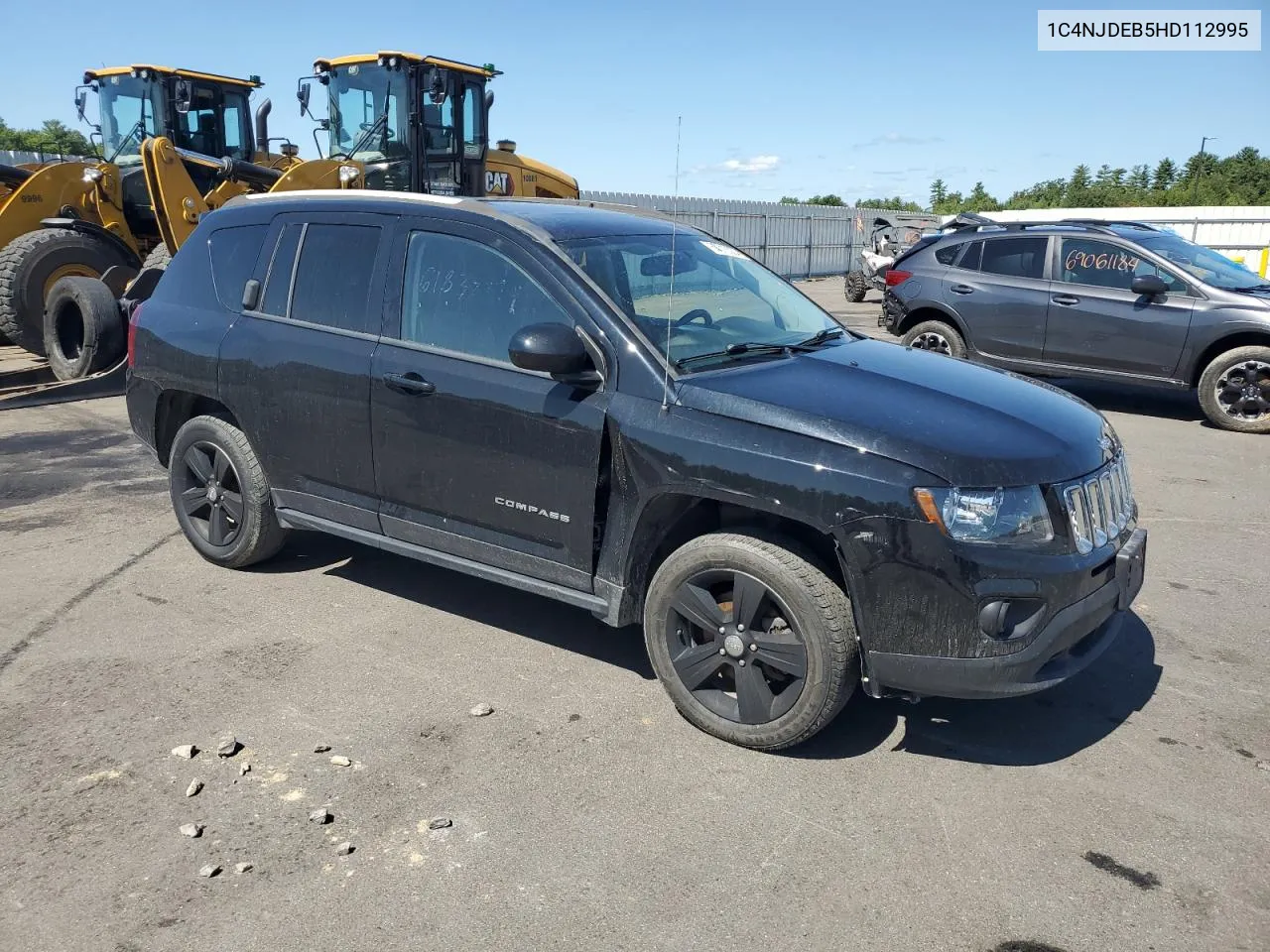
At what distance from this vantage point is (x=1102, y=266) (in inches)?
384

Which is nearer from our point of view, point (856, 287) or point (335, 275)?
point (335, 275)

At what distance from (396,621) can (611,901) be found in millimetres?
2276

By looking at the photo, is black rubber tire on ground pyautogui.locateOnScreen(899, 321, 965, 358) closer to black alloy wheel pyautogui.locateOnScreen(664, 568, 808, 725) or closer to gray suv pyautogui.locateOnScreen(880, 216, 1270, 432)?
gray suv pyautogui.locateOnScreen(880, 216, 1270, 432)

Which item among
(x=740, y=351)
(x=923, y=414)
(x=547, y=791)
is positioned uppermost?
(x=740, y=351)

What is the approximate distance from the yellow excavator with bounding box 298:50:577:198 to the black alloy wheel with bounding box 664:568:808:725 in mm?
10515

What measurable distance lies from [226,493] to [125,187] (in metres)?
8.66

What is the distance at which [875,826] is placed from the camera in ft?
10.8

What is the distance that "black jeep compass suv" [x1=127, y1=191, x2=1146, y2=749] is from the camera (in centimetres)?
338

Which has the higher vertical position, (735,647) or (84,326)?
(84,326)

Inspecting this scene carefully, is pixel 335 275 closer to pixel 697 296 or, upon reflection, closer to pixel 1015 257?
pixel 697 296

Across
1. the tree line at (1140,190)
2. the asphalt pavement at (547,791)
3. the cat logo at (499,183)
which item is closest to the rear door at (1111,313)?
the asphalt pavement at (547,791)

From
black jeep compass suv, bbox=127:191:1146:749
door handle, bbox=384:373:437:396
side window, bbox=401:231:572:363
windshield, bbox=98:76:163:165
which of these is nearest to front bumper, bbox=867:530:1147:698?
black jeep compass suv, bbox=127:191:1146:749

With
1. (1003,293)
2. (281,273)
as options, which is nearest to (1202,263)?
(1003,293)

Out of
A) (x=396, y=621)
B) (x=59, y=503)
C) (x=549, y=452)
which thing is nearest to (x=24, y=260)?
(x=59, y=503)
